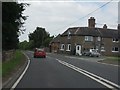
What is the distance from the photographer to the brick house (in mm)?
91100

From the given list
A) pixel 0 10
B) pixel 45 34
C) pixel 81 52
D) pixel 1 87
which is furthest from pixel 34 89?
pixel 45 34

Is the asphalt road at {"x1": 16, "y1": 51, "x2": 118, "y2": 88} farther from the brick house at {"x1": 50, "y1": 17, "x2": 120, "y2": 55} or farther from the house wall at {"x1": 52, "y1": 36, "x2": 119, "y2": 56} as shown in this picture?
the house wall at {"x1": 52, "y1": 36, "x2": 119, "y2": 56}

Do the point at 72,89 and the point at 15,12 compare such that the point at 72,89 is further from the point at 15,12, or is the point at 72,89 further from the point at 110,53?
the point at 110,53

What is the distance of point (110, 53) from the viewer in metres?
93.9

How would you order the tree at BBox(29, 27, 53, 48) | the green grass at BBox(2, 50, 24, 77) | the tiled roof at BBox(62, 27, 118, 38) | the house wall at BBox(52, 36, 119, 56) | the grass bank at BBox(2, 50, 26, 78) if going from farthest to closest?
the tree at BBox(29, 27, 53, 48) < the tiled roof at BBox(62, 27, 118, 38) < the house wall at BBox(52, 36, 119, 56) < the green grass at BBox(2, 50, 24, 77) < the grass bank at BBox(2, 50, 26, 78)

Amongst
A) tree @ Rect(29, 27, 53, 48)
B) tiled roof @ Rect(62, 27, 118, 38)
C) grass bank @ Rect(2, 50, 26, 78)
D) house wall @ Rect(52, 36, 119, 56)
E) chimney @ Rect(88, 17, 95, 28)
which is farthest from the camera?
tree @ Rect(29, 27, 53, 48)

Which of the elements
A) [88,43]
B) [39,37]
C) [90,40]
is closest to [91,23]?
[90,40]

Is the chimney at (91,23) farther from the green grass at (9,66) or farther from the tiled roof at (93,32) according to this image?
the green grass at (9,66)

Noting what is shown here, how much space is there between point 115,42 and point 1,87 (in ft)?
278

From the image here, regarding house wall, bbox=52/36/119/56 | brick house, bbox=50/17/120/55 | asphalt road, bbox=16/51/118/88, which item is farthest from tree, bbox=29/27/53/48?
asphalt road, bbox=16/51/118/88

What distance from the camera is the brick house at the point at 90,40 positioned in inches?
3587

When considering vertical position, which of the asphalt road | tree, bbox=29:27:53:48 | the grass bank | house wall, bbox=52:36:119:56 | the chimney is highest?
the chimney

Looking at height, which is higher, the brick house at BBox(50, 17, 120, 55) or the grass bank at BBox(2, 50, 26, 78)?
the brick house at BBox(50, 17, 120, 55)

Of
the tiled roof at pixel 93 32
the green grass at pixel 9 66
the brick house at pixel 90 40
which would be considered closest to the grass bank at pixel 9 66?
the green grass at pixel 9 66
